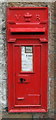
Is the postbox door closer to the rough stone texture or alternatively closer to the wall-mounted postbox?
the wall-mounted postbox

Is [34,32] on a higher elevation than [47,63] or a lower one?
higher

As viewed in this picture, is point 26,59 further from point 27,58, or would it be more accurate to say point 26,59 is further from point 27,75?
point 27,75

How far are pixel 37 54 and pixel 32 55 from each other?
9cm

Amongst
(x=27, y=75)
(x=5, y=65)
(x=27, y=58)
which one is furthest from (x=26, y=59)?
(x=5, y=65)

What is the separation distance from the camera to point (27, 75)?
439 cm

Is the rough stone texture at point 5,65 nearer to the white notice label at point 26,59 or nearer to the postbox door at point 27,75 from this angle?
the postbox door at point 27,75

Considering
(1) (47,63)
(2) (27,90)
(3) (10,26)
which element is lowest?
(2) (27,90)

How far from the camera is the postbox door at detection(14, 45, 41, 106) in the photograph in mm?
4348

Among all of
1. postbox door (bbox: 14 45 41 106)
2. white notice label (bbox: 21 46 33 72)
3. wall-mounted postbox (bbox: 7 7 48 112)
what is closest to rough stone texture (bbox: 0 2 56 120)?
wall-mounted postbox (bbox: 7 7 48 112)

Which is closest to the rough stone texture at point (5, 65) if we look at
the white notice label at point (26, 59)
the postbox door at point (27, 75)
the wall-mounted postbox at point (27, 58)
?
the wall-mounted postbox at point (27, 58)

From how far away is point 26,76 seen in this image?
4387 millimetres

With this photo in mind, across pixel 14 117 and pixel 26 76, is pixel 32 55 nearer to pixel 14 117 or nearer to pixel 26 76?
pixel 26 76

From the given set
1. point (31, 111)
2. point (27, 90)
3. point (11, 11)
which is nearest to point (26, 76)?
point (27, 90)

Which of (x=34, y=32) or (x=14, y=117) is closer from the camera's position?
(x=34, y=32)
